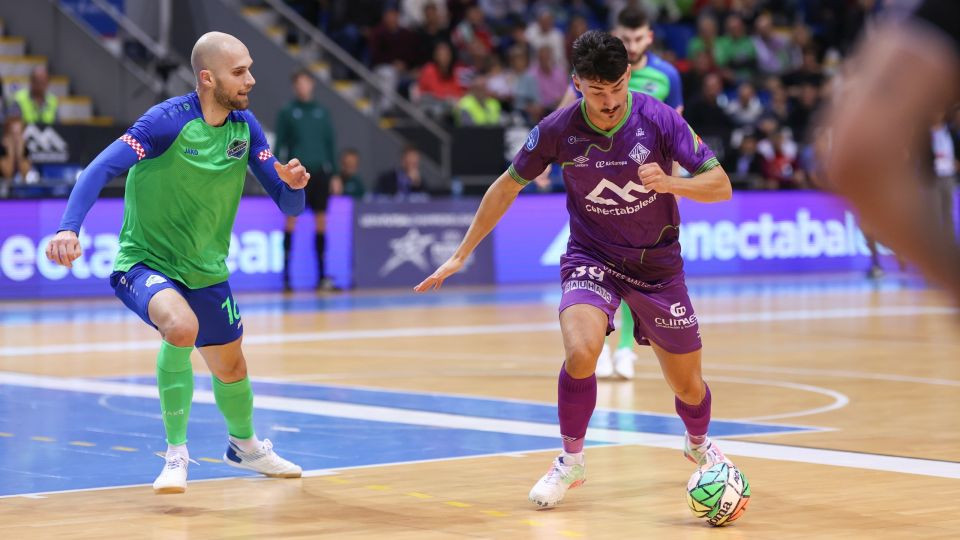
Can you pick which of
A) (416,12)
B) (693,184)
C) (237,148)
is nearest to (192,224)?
(237,148)

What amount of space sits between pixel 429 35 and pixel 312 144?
4.84 metres

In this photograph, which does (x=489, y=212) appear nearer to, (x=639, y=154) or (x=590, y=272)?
(x=590, y=272)

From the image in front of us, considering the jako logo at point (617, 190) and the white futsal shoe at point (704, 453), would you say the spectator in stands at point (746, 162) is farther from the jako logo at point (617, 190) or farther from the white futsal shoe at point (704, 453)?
the jako logo at point (617, 190)

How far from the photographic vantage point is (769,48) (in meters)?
28.2

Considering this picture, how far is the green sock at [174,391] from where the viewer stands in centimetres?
717

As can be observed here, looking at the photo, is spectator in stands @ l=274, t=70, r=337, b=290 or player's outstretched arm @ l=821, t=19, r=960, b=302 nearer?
player's outstretched arm @ l=821, t=19, r=960, b=302

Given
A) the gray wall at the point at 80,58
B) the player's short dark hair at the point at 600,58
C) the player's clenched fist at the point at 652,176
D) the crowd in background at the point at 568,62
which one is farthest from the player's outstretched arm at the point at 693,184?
the gray wall at the point at 80,58

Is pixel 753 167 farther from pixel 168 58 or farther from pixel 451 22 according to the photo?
pixel 168 58

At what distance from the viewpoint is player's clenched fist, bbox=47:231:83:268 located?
6.64 meters

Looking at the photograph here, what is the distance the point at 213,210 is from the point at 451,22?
1885 cm

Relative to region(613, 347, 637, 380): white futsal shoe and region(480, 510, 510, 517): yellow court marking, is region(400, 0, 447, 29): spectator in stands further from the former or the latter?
region(480, 510, 510, 517): yellow court marking

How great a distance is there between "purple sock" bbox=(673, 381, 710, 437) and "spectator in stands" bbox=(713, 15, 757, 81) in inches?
815

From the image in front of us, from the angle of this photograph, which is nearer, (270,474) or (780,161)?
(270,474)

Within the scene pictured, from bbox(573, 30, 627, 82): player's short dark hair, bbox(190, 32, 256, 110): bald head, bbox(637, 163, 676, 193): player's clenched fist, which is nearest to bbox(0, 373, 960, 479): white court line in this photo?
bbox(637, 163, 676, 193): player's clenched fist
